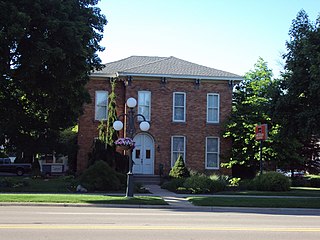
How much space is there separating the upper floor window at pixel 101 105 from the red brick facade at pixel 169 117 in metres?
0.31

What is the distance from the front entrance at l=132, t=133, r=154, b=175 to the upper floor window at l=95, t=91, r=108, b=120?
3.12 metres

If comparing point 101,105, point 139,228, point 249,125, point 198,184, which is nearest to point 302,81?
point 198,184

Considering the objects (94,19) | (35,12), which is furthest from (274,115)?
(35,12)

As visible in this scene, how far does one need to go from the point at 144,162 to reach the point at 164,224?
844 inches

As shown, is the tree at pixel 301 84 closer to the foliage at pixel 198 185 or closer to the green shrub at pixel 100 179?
the foliage at pixel 198 185

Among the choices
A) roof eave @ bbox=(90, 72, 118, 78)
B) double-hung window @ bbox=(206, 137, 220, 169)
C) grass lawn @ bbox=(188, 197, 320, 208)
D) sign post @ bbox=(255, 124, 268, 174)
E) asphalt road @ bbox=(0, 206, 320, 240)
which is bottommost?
grass lawn @ bbox=(188, 197, 320, 208)

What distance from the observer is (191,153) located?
109 feet

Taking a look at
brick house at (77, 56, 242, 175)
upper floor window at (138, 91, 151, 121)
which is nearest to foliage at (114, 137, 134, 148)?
brick house at (77, 56, 242, 175)

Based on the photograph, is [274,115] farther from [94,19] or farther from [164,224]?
[164,224]

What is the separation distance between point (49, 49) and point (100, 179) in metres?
8.55

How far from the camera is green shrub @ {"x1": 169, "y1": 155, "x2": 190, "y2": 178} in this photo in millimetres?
29859

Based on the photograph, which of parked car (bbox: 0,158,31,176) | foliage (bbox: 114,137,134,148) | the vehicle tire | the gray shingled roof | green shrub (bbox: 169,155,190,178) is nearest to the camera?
foliage (bbox: 114,137,134,148)

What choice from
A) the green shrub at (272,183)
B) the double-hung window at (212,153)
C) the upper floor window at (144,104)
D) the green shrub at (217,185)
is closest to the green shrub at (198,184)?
the green shrub at (217,185)

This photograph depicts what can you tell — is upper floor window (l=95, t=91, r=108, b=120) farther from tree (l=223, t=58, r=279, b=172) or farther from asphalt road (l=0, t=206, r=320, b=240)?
asphalt road (l=0, t=206, r=320, b=240)
